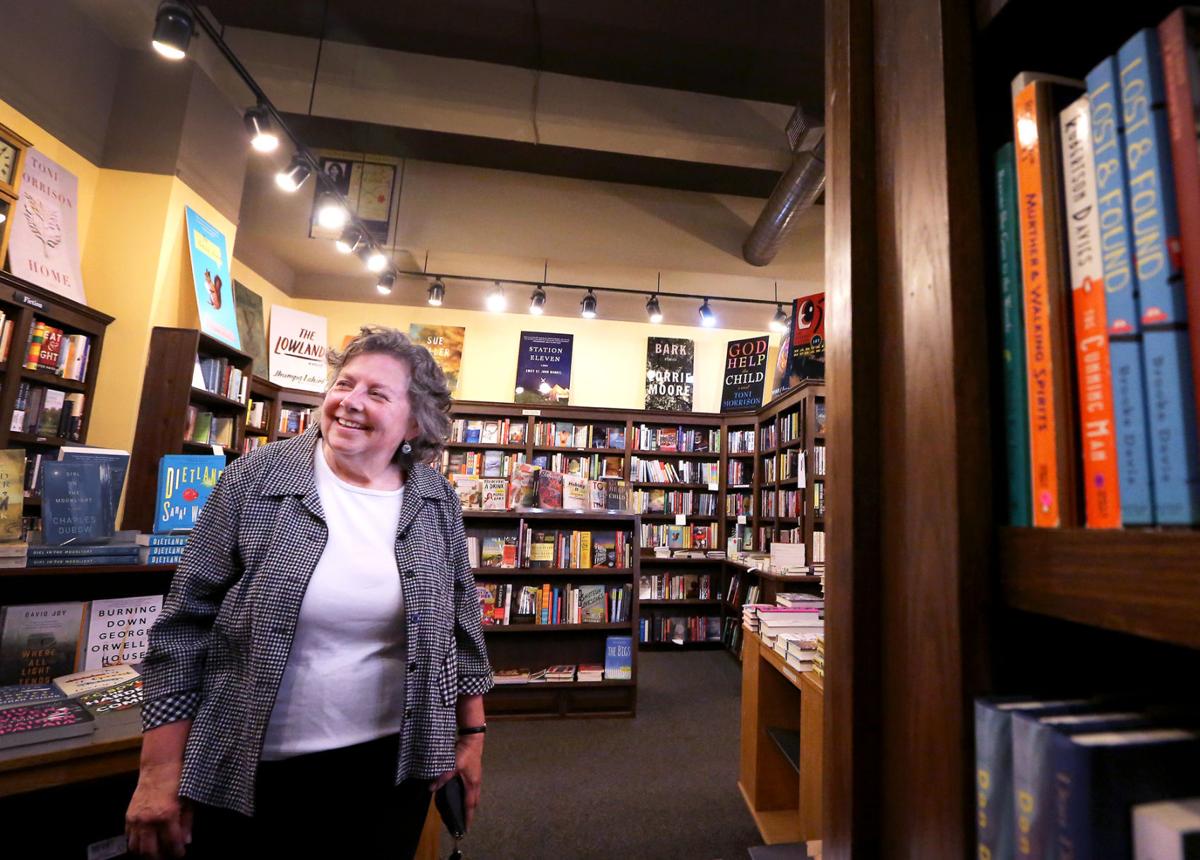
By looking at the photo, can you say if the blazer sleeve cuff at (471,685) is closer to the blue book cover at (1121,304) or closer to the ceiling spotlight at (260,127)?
the blue book cover at (1121,304)

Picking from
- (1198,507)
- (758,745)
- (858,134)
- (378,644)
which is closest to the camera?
(1198,507)

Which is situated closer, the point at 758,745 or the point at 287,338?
the point at 758,745

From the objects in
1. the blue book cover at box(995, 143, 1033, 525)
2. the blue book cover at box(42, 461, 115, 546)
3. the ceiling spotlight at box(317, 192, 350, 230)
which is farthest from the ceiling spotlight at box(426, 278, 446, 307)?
the blue book cover at box(995, 143, 1033, 525)

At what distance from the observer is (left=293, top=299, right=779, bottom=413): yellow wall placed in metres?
6.32

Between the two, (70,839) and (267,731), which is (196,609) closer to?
(267,731)

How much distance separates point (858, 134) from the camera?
57 centimetres

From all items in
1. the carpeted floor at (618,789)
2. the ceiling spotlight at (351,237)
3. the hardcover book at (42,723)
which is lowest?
the carpeted floor at (618,789)

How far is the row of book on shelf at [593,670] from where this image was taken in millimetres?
3488

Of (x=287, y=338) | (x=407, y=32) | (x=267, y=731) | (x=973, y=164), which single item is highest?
(x=407, y=32)

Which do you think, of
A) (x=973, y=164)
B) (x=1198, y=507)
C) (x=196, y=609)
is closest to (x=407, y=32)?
(x=196, y=609)

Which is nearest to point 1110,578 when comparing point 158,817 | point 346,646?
point 346,646

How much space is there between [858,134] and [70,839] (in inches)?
94.7

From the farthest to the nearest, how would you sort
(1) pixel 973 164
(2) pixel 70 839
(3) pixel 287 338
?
(3) pixel 287 338, (2) pixel 70 839, (1) pixel 973 164

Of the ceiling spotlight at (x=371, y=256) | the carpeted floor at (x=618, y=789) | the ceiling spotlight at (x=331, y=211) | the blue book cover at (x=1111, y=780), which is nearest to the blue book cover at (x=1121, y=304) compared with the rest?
the blue book cover at (x=1111, y=780)
